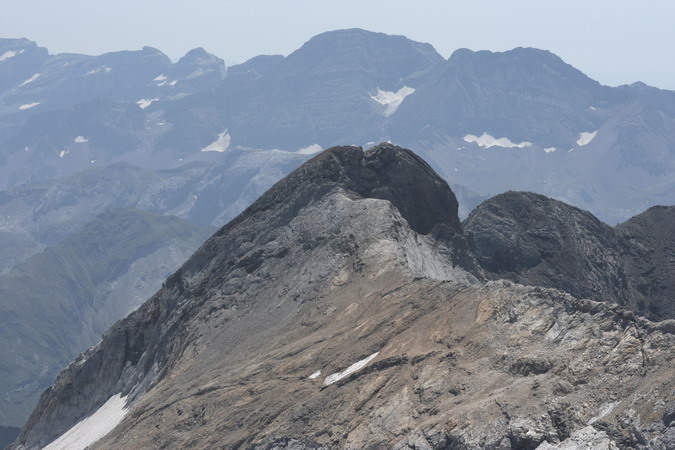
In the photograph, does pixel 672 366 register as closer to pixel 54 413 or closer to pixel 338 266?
pixel 338 266

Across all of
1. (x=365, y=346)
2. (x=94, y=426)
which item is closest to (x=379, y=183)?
(x=94, y=426)

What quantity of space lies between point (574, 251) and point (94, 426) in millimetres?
71802

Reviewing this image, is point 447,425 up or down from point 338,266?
up

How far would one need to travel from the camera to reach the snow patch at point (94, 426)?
73.9 meters

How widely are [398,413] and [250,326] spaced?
29691 millimetres

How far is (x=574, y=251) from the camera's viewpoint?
125 metres

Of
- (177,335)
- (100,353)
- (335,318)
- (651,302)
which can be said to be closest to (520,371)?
(335,318)

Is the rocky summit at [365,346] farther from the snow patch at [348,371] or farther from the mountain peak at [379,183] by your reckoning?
the snow patch at [348,371]

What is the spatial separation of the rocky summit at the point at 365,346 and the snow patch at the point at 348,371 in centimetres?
38

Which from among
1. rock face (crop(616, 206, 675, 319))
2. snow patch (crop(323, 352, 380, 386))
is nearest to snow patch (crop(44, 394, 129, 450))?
snow patch (crop(323, 352, 380, 386))

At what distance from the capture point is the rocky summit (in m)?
37.6

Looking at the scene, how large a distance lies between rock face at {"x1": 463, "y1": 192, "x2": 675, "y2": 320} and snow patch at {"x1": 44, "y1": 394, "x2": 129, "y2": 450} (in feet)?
170

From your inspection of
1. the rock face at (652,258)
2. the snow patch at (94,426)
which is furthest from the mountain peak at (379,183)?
the rock face at (652,258)

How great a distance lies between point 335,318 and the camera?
2491 inches
